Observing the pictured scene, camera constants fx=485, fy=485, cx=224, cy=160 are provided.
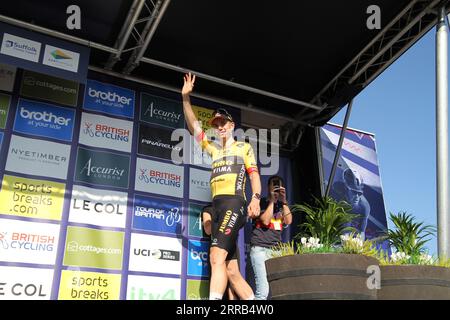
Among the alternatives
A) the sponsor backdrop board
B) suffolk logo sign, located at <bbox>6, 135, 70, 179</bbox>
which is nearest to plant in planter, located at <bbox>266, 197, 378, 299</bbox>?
the sponsor backdrop board

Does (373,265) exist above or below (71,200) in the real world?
below

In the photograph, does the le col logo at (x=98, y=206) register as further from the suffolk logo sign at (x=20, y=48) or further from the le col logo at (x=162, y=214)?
the suffolk logo sign at (x=20, y=48)

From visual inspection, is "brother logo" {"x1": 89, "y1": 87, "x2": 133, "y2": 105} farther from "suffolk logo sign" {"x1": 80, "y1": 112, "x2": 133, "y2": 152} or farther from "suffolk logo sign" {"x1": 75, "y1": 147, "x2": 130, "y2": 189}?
"suffolk logo sign" {"x1": 75, "y1": 147, "x2": 130, "y2": 189}

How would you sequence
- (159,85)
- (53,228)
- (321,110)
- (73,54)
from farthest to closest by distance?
(321,110) → (159,85) → (73,54) → (53,228)

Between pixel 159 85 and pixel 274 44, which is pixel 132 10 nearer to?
pixel 159 85

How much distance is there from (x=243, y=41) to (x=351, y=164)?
319cm

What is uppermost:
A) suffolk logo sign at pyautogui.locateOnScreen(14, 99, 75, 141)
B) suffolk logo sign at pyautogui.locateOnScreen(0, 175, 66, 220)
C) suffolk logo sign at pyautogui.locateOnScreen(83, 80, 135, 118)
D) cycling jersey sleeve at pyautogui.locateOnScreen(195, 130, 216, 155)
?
suffolk logo sign at pyautogui.locateOnScreen(83, 80, 135, 118)

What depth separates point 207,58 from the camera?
5852 millimetres

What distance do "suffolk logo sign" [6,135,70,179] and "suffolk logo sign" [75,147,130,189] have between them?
0.53 ft

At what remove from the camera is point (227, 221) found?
3.81 m

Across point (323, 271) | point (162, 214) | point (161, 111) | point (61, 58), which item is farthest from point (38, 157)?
point (323, 271)

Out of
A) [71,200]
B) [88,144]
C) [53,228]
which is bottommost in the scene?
[53,228]

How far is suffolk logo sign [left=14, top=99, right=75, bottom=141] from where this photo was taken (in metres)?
5.09

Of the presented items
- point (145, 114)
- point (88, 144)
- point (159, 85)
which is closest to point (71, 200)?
point (88, 144)
